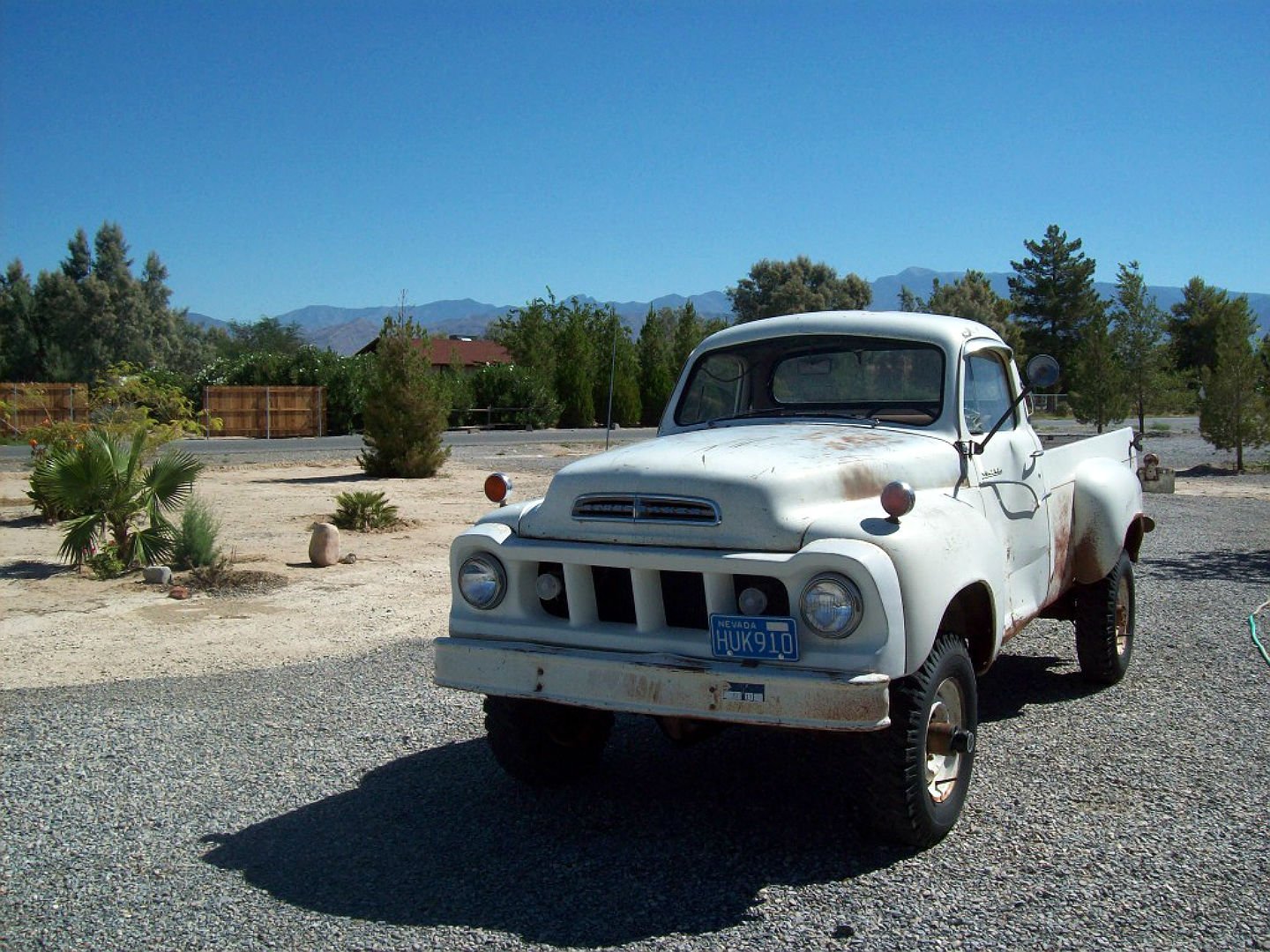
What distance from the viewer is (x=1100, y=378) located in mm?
30609

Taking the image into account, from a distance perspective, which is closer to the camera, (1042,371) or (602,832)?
(602,832)

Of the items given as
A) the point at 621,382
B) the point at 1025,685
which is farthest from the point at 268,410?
the point at 1025,685

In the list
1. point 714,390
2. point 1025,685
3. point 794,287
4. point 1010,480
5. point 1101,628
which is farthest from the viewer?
point 794,287

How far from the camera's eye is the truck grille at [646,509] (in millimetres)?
3961

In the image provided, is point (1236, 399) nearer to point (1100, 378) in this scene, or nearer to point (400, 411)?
point (1100, 378)

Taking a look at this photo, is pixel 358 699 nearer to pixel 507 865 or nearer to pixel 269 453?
pixel 507 865

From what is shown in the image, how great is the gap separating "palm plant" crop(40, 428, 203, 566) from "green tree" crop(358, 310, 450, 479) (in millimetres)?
10700

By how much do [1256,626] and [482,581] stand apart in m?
5.97

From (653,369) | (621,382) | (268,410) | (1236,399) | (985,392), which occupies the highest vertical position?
(653,369)

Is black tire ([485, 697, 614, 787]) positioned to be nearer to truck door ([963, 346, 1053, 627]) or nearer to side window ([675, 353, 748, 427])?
side window ([675, 353, 748, 427])

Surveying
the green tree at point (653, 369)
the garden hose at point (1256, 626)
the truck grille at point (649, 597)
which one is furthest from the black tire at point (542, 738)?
the green tree at point (653, 369)

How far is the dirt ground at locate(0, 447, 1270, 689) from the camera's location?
7332 millimetres

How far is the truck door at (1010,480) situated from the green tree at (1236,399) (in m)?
21.4

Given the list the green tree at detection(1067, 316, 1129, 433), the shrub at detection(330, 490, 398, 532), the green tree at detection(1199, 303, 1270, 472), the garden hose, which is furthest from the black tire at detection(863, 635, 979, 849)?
the green tree at detection(1067, 316, 1129, 433)
